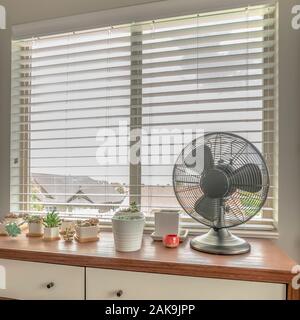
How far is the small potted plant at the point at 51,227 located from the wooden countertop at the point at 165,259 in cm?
7

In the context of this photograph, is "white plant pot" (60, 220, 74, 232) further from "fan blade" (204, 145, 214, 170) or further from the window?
"fan blade" (204, 145, 214, 170)

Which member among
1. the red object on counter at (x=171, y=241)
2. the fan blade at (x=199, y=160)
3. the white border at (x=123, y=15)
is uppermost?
the white border at (x=123, y=15)

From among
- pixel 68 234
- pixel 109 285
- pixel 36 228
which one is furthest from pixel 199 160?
pixel 36 228

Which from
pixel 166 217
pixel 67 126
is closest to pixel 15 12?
pixel 67 126

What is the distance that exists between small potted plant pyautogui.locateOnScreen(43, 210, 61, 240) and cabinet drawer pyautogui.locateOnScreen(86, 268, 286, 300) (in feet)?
1.26

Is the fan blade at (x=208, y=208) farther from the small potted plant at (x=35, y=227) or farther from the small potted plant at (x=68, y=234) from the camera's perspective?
the small potted plant at (x=35, y=227)

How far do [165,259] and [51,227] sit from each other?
0.67m

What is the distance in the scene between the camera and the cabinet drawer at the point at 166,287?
3.14 feet

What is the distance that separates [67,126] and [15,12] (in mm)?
860

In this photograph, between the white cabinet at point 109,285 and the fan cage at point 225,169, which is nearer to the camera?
the white cabinet at point 109,285

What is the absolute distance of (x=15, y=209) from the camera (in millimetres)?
1756

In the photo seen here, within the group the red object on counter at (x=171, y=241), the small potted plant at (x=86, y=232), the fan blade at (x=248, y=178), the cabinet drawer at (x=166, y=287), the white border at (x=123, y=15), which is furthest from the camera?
the white border at (x=123, y=15)

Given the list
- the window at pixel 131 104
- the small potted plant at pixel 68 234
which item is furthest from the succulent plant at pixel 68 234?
the window at pixel 131 104

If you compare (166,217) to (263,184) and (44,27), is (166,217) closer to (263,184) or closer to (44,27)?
(263,184)
